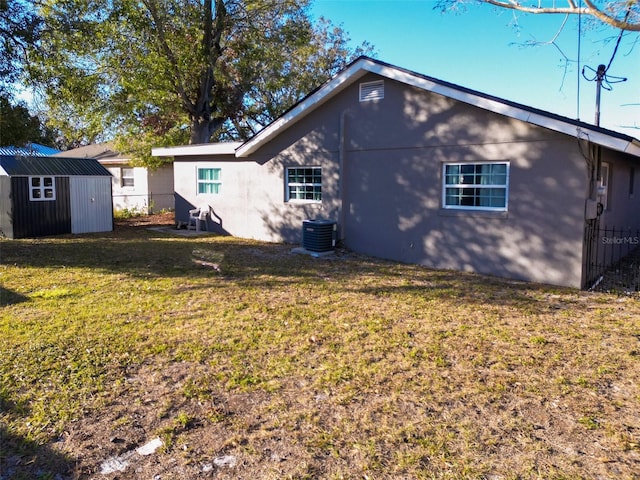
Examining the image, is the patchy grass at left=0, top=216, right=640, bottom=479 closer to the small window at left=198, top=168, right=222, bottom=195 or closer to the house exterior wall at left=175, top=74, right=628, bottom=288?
the house exterior wall at left=175, top=74, right=628, bottom=288

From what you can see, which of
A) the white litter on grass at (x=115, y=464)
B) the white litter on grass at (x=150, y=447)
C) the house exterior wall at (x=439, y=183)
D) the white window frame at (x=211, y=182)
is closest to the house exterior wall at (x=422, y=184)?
the house exterior wall at (x=439, y=183)

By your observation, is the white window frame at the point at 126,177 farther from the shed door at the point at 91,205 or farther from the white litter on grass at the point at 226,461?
the white litter on grass at the point at 226,461

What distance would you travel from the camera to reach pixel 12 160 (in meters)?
13.6

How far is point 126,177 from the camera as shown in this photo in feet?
78.9

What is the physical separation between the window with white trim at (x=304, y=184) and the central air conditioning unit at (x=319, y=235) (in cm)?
114

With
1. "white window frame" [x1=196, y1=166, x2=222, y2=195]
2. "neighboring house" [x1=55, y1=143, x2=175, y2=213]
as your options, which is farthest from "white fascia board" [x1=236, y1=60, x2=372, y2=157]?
"neighboring house" [x1=55, y1=143, x2=175, y2=213]

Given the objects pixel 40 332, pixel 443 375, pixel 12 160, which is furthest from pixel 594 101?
pixel 12 160

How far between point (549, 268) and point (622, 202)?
14.8 ft

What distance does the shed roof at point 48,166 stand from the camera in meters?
13.5

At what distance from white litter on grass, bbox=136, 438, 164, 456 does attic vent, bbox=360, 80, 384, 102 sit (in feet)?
29.3

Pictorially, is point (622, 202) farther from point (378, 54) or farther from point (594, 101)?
point (378, 54)

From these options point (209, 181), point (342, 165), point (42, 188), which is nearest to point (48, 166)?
point (42, 188)

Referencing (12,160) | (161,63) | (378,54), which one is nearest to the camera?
(12,160)

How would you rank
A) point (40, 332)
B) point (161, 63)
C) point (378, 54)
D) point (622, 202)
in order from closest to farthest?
point (40, 332), point (622, 202), point (161, 63), point (378, 54)
